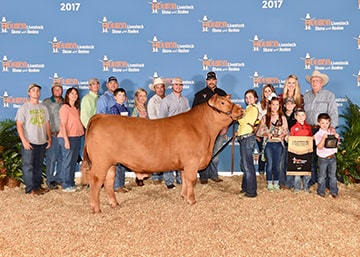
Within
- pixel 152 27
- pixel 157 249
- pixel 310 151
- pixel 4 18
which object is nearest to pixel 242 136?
pixel 310 151

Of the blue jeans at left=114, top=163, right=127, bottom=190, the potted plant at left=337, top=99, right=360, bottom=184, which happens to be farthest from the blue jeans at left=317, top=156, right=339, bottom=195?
the blue jeans at left=114, top=163, right=127, bottom=190

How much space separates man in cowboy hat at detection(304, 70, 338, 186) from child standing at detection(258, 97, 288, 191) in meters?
0.52

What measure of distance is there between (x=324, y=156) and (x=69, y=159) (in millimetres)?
3758

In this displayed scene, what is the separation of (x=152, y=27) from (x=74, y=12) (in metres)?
1.48

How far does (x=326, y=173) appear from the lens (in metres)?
5.70

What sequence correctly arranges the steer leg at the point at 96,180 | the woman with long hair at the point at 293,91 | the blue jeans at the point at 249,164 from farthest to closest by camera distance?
the woman with long hair at the point at 293,91 → the blue jeans at the point at 249,164 → the steer leg at the point at 96,180

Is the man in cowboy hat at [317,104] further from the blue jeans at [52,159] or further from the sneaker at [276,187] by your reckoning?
the blue jeans at [52,159]

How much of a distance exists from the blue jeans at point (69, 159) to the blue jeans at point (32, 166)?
315mm

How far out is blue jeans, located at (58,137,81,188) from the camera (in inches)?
244

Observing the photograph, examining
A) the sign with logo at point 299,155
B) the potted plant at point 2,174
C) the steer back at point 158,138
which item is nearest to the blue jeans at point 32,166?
the potted plant at point 2,174

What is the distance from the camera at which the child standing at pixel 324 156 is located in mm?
5520

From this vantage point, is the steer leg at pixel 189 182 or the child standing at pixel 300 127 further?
the child standing at pixel 300 127

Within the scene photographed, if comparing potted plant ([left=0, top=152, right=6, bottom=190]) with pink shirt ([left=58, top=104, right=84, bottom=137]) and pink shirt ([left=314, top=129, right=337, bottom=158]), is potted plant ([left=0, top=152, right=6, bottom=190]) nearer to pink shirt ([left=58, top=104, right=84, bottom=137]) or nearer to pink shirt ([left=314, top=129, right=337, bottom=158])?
pink shirt ([left=58, top=104, right=84, bottom=137])

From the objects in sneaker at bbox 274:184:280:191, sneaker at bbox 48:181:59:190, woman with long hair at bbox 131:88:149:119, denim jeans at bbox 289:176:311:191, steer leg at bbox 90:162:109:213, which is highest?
woman with long hair at bbox 131:88:149:119
